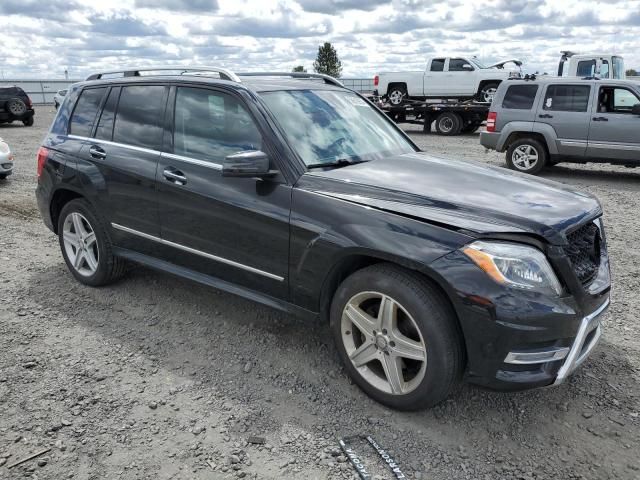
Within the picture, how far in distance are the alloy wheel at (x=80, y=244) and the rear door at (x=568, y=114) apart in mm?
9247

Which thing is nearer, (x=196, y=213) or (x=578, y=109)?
(x=196, y=213)

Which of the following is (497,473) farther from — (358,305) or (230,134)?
(230,134)

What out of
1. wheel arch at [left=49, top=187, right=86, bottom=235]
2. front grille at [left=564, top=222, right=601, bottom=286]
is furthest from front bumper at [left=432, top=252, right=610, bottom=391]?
wheel arch at [left=49, top=187, right=86, bottom=235]

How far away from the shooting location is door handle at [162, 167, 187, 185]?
3737mm

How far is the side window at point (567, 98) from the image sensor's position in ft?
35.0

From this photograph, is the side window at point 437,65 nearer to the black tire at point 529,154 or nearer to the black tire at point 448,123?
the black tire at point 448,123

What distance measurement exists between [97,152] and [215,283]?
157 cm

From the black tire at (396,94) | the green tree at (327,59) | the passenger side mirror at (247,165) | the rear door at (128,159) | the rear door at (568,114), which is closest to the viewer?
the passenger side mirror at (247,165)

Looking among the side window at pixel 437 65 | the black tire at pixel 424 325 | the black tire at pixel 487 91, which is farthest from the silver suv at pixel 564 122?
the side window at pixel 437 65

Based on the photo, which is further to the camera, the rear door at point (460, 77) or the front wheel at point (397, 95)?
the front wheel at point (397, 95)

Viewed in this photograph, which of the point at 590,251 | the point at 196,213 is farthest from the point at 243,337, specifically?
the point at 590,251

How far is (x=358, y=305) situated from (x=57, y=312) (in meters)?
2.58

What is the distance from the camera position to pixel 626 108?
408 inches

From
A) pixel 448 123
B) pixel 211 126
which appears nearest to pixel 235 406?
pixel 211 126
